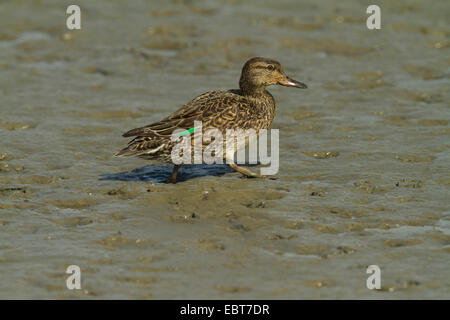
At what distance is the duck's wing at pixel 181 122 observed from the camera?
28.0 ft

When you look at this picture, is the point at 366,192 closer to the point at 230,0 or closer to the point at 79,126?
the point at 79,126

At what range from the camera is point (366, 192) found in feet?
27.9

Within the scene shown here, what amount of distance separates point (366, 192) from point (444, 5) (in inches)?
320

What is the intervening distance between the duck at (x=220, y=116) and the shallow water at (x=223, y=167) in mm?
407

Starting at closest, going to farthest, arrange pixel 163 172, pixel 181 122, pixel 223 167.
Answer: pixel 181 122 → pixel 163 172 → pixel 223 167

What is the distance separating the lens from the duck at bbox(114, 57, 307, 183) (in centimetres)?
855

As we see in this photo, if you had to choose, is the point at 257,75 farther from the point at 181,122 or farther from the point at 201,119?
the point at 181,122

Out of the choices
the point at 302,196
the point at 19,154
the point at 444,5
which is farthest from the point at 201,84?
the point at 444,5

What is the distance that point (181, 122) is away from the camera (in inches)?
340

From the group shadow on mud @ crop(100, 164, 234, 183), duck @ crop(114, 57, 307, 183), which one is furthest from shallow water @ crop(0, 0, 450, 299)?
duck @ crop(114, 57, 307, 183)

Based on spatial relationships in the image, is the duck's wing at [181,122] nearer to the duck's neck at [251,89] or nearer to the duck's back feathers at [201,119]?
the duck's back feathers at [201,119]

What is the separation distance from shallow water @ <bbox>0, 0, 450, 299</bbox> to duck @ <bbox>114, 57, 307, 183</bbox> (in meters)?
0.41

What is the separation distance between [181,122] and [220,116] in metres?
0.42

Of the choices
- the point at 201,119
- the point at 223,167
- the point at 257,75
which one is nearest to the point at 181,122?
the point at 201,119
